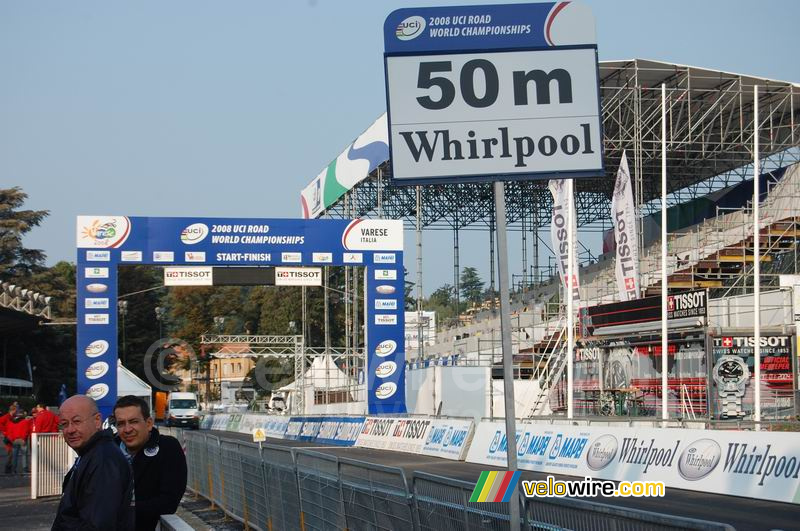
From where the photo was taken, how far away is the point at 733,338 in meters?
32.5

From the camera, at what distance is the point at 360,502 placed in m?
8.76

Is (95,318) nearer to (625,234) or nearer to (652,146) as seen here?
(625,234)

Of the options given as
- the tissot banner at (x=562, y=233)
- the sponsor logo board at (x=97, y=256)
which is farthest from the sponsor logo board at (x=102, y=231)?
the tissot banner at (x=562, y=233)

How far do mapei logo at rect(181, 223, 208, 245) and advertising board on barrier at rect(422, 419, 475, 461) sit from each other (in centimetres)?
1100

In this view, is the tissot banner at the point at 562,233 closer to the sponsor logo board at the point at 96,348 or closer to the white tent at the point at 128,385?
the sponsor logo board at the point at 96,348

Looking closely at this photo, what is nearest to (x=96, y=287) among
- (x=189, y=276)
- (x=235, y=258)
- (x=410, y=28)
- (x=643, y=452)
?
(x=189, y=276)

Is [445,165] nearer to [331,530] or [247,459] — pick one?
[331,530]

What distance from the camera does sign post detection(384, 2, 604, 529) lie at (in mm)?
6352

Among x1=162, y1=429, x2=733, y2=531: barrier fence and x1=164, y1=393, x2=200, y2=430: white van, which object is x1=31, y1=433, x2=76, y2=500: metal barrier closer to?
x1=162, y1=429, x2=733, y2=531: barrier fence

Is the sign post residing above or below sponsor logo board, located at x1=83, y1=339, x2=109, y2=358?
above

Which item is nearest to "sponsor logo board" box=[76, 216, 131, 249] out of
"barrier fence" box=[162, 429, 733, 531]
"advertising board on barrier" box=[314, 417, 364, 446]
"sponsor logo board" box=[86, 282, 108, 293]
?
"sponsor logo board" box=[86, 282, 108, 293]

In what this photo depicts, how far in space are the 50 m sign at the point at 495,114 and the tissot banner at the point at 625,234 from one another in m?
25.7

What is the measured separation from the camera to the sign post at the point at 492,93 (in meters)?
6.35

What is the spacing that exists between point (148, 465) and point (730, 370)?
27473mm
